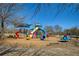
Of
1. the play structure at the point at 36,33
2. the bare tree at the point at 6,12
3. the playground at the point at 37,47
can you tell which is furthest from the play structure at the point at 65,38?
the bare tree at the point at 6,12

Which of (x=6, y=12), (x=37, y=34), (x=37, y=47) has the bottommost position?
(x=37, y=47)

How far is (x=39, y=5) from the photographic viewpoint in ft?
9.62

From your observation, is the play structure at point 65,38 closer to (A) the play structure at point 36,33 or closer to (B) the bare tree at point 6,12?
(A) the play structure at point 36,33

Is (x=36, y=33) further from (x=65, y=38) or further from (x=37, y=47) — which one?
(x=65, y=38)

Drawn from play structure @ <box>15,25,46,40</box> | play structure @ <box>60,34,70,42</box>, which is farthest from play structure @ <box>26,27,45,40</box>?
play structure @ <box>60,34,70,42</box>

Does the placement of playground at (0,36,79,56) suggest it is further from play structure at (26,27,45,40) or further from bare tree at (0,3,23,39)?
bare tree at (0,3,23,39)

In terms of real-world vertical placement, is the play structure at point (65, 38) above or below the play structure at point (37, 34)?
below

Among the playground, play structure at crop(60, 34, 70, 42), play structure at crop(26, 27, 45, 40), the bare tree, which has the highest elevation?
the bare tree

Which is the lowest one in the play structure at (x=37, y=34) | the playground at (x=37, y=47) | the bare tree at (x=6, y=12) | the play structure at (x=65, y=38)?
the playground at (x=37, y=47)

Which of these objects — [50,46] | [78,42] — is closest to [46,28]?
[50,46]

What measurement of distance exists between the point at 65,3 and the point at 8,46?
2.82 feet

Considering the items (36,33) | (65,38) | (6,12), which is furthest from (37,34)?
(6,12)

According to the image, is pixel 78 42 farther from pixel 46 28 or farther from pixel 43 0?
pixel 43 0

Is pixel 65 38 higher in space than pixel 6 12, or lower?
lower
